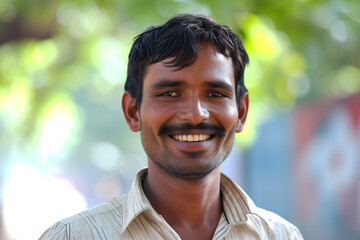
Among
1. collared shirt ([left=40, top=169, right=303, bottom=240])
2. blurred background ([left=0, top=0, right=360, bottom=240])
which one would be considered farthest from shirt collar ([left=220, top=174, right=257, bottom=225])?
blurred background ([left=0, top=0, right=360, bottom=240])

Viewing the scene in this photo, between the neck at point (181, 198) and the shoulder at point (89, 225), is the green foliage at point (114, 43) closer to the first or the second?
the neck at point (181, 198)

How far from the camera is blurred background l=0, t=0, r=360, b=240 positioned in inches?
217

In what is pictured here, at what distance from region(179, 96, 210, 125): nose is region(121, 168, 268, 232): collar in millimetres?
338

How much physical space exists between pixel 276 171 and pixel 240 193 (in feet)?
23.8

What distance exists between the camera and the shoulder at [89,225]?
7.02 feet

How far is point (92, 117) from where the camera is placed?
127 ft

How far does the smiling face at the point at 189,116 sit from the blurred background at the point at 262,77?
2.49m

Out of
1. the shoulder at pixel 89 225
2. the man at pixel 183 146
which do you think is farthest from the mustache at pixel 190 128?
the shoulder at pixel 89 225

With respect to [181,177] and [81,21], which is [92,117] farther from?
[181,177]

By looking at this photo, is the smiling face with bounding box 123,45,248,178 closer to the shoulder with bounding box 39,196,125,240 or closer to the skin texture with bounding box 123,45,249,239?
the skin texture with bounding box 123,45,249,239

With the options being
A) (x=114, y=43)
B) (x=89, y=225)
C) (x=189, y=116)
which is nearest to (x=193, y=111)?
(x=189, y=116)

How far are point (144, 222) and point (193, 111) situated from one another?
0.44 metres

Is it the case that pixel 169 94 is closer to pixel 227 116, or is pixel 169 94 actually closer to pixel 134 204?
pixel 227 116

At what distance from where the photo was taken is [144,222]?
224 centimetres
